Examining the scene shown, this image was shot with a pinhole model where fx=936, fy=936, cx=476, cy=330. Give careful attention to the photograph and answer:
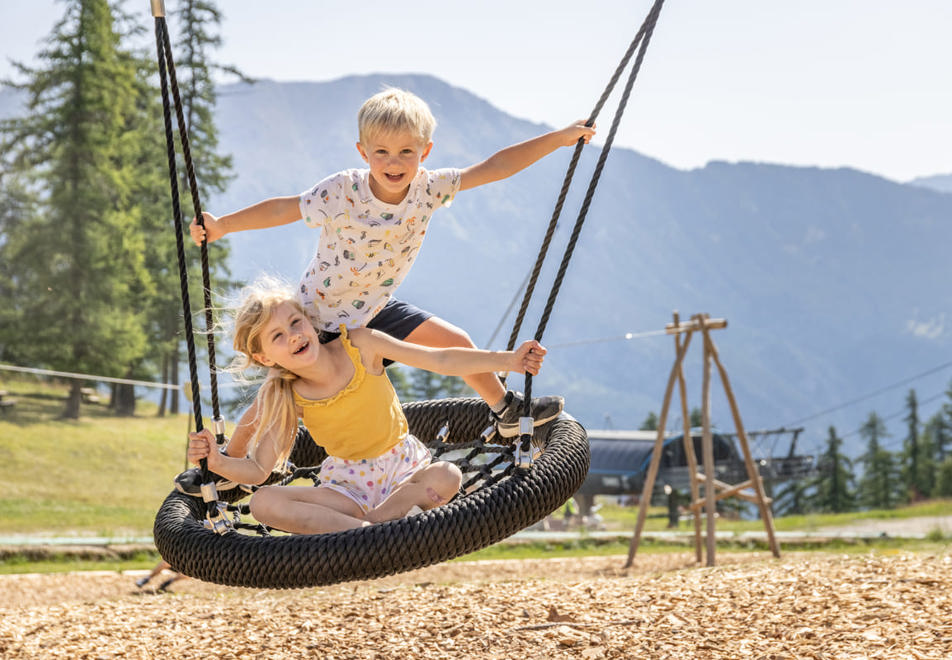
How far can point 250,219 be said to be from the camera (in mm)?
2852

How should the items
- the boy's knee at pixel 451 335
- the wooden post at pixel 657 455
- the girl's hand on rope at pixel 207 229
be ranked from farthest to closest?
the wooden post at pixel 657 455 → the boy's knee at pixel 451 335 → the girl's hand on rope at pixel 207 229

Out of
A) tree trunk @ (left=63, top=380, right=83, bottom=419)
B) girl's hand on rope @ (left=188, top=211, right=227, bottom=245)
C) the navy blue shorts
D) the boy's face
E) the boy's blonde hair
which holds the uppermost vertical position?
tree trunk @ (left=63, top=380, right=83, bottom=419)

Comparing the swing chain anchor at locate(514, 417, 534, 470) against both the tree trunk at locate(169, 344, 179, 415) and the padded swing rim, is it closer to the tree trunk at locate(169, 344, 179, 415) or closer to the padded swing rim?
the padded swing rim

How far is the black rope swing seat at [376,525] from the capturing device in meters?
2.39

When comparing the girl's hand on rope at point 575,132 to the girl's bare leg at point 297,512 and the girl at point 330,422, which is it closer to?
the girl at point 330,422

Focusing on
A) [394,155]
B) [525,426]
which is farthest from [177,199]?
[525,426]

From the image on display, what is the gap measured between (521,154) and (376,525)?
126 cm

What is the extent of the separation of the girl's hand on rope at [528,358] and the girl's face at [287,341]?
24.2 inches

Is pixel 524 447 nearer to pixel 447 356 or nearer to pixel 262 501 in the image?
pixel 447 356

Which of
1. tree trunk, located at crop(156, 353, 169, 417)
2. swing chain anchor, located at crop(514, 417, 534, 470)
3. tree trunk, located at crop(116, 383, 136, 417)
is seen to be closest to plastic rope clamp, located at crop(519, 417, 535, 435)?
swing chain anchor, located at crop(514, 417, 534, 470)

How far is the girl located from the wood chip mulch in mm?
1022

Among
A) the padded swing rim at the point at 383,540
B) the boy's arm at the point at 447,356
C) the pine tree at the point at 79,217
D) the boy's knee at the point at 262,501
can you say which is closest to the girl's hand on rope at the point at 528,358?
the boy's arm at the point at 447,356

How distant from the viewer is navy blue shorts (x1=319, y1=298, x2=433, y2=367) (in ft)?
10.2

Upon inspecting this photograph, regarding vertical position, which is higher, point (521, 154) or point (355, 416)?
point (521, 154)
